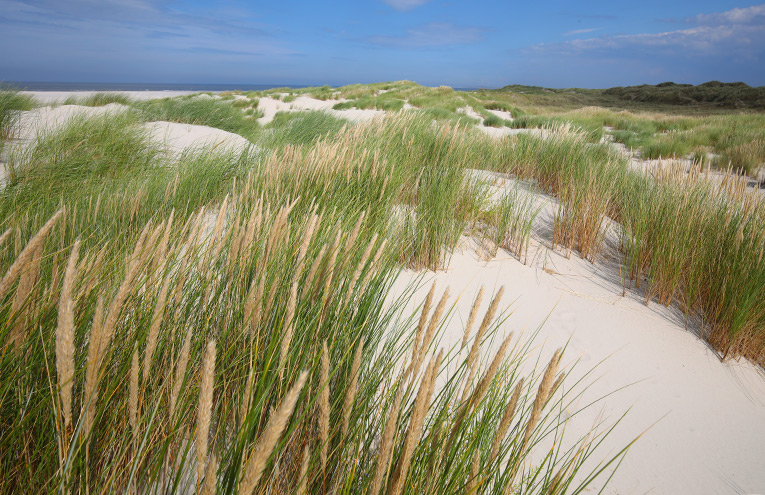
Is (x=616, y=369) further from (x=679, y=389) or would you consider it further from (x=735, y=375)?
(x=735, y=375)

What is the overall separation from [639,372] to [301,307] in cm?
240

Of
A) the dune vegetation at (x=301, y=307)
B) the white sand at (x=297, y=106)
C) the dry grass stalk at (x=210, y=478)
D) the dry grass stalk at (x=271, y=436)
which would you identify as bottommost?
the dune vegetation at (x=301, y=307)

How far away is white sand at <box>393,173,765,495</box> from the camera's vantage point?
1.93 metres

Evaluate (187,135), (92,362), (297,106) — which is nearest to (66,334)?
(92,362)

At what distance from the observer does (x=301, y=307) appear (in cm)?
108

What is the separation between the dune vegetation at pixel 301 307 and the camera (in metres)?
0.76

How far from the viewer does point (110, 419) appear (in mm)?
939

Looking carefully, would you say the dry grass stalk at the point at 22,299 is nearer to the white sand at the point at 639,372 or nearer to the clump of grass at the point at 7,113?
the white sand at the point at 639,372

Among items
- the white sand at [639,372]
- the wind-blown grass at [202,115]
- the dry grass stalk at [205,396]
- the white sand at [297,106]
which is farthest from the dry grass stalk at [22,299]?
the white sand at [297,106]

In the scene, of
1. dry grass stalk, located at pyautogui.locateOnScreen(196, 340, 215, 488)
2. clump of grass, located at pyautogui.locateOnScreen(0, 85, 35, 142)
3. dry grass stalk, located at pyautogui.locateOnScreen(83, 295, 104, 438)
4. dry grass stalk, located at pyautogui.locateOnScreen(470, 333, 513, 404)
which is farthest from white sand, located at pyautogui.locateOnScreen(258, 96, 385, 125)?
dry grass stalk, located at pyautogui.locateOnScreen(196, 340, 215, 488)

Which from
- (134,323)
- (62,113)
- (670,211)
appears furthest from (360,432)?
(62,113)

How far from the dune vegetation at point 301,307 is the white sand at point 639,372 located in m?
0.14

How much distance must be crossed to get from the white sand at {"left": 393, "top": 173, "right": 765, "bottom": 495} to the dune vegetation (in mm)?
136

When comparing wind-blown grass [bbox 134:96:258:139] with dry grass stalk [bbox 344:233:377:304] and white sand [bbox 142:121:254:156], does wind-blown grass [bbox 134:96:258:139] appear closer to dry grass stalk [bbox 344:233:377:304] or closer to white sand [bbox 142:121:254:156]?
white sand [bbox 142:121:254:156]
